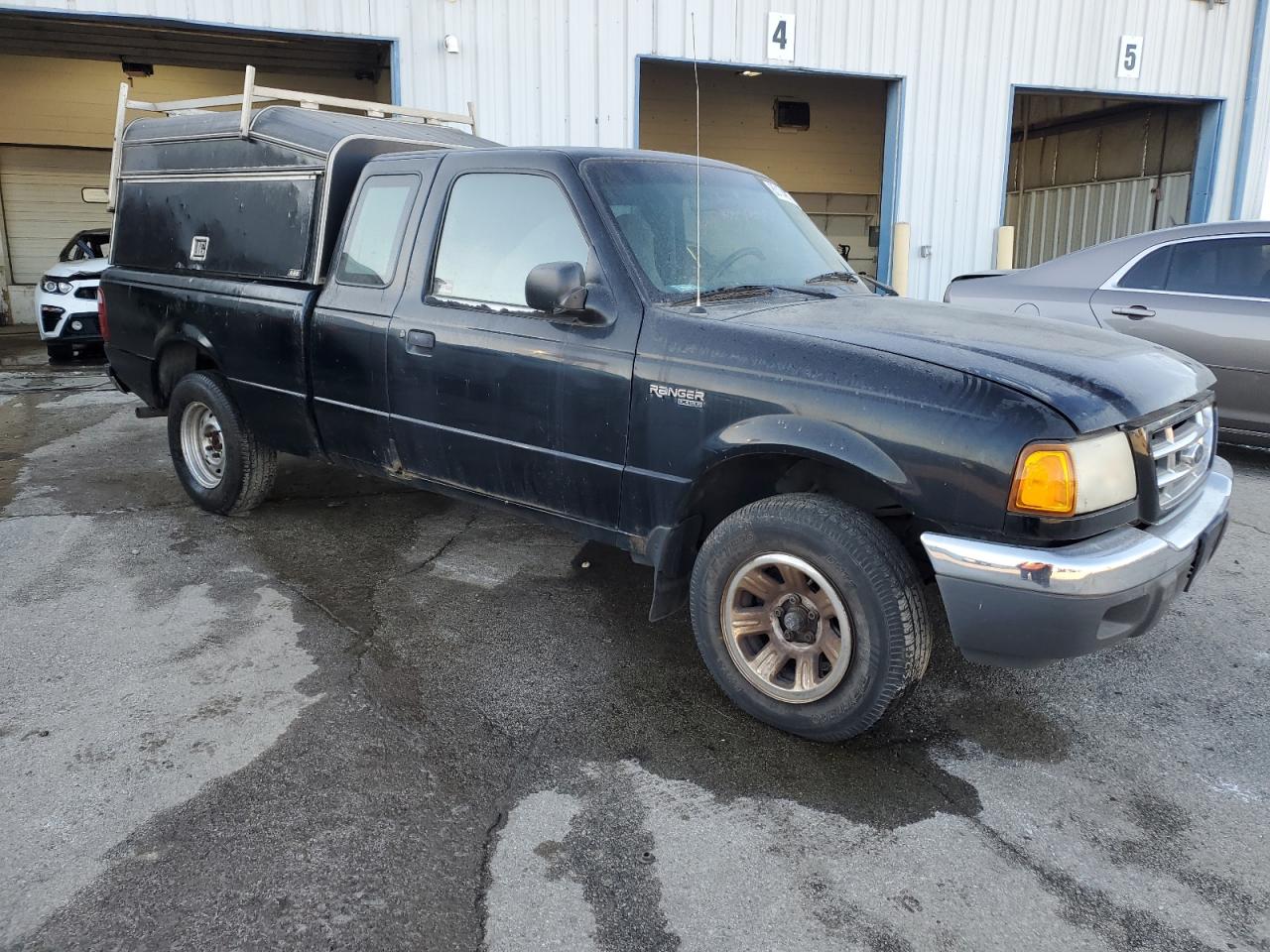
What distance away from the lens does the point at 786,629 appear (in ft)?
9.98

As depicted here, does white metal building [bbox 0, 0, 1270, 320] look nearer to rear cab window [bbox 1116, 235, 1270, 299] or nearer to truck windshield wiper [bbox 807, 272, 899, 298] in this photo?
truck windshield wiper [bbox 807, 272, 899, 298]

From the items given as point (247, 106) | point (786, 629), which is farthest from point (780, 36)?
point (786, 629)

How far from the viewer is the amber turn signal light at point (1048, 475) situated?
251 cm

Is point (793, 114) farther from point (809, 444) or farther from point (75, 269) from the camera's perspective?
point (809, 444)

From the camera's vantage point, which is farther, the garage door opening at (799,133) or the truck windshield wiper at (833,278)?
the garage door opening at (799,133)

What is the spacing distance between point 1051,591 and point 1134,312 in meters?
4.58

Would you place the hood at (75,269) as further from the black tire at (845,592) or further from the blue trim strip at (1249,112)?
the blue trim strip at (1249,112)

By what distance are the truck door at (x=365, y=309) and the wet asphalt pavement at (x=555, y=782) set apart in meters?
0.75

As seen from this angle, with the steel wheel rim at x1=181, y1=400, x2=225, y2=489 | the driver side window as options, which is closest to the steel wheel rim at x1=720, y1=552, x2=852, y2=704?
the driver side window

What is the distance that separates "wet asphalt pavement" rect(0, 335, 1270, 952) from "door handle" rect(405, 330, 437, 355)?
1.14 meters

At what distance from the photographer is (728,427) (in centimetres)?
303

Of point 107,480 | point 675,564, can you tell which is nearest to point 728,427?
point 675,564

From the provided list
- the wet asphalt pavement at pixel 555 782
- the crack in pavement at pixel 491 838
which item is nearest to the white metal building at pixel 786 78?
the wet asphalt pavement at pixel 555 782

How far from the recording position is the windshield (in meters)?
3.45
